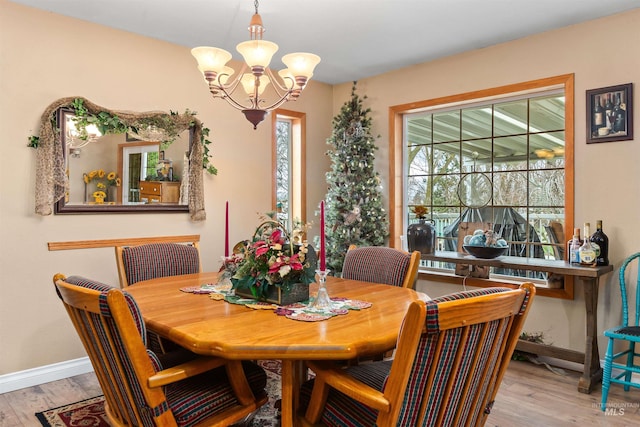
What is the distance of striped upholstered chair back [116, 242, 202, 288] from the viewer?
281cm

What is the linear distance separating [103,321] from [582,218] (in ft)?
10.8

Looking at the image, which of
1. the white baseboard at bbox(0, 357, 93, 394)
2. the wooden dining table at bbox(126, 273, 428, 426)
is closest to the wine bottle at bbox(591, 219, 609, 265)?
the wooden dining table at bbox(126, 273, 428, 426)

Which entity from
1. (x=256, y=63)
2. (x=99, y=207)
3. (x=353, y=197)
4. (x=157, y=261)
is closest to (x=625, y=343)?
(x=353, y=197)

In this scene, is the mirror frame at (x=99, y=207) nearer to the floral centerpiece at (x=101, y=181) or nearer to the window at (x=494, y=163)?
the floral centerpiece at (x=101, y=181)

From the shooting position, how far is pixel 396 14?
10.6 feet

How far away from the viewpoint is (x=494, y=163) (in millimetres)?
4047

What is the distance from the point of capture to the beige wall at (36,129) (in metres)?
3.08

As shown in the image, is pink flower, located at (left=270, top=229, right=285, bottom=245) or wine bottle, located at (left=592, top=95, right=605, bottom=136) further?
wine bottle, located at (left=592, top=95, right=605, bottom=136)

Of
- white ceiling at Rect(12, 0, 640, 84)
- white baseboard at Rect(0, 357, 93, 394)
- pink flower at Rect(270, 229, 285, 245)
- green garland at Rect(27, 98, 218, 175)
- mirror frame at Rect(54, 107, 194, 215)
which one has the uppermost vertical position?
white ceiling at Rect(12, 0, 640, 84)

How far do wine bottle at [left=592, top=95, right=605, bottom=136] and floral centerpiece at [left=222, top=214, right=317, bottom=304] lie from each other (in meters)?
2.51

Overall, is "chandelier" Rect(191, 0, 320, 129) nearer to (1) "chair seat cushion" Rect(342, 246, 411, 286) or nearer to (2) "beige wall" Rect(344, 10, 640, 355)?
(1) "chair seat cushion" Rect(342, 246, 411, 286)

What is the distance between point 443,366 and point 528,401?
1.98 meters

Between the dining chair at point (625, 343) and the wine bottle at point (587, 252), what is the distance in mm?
180

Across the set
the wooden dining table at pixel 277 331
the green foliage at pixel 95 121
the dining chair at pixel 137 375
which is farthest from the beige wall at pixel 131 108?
the dining chair at pixel 137 375
